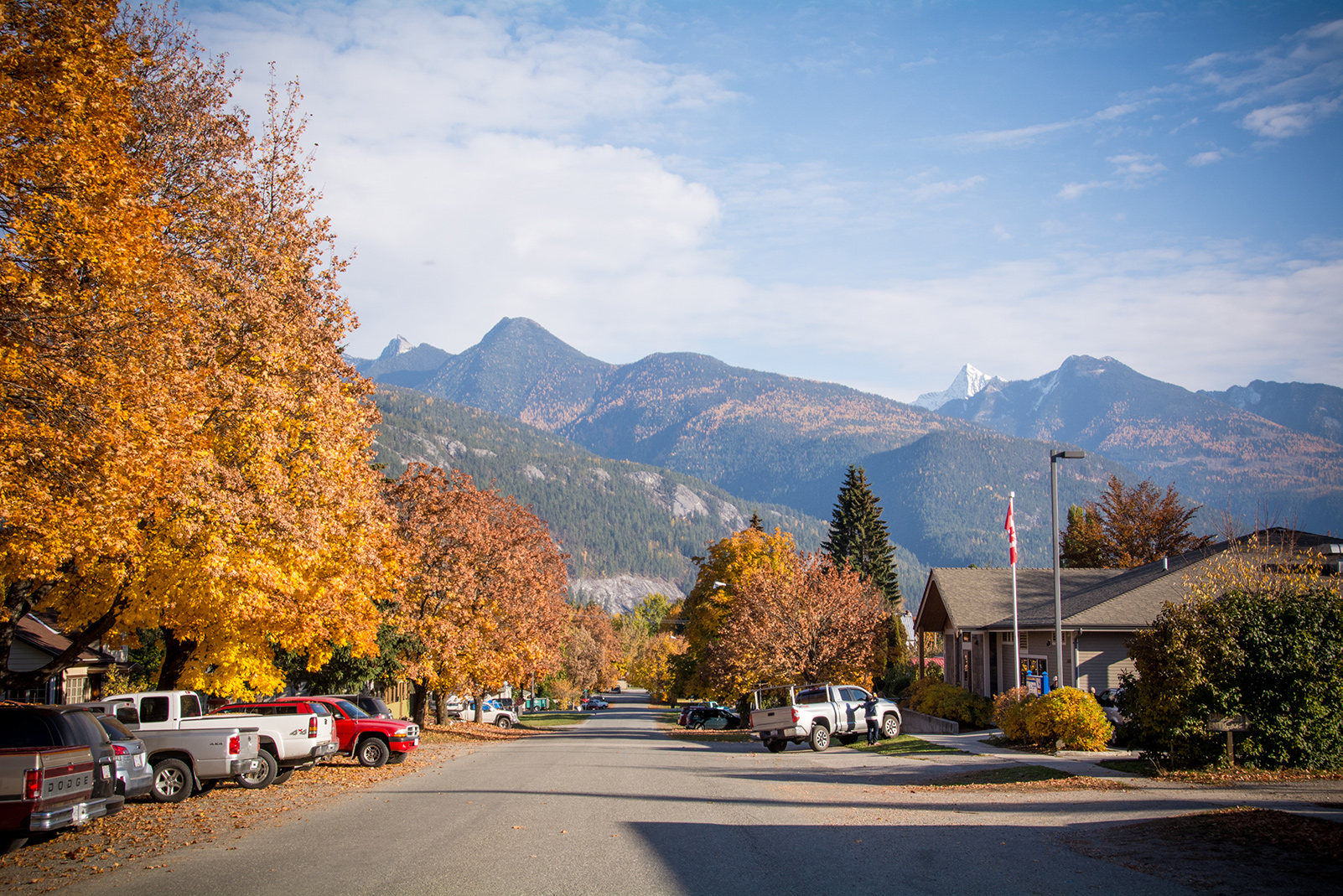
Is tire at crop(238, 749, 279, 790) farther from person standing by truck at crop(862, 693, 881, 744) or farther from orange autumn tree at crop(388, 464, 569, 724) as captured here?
person standing by truck at crop(862, 693, 881, 744)

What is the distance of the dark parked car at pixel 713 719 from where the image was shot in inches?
1822

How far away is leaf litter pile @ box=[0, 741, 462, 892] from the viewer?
10.6 metres

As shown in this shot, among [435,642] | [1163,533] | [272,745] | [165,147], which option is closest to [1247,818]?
[272,745]

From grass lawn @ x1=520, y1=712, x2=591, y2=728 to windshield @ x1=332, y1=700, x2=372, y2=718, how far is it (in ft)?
112

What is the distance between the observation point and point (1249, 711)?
17.2 m

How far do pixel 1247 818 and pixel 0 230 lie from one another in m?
20.6

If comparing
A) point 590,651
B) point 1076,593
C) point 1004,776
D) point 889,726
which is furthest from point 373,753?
point 590,651

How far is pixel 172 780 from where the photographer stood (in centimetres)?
1619

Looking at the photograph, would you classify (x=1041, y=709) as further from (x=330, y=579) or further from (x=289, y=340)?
(x=289, y=340)

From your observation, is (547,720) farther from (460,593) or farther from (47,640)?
(47,640)

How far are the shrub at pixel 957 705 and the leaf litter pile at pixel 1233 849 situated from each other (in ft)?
73.9

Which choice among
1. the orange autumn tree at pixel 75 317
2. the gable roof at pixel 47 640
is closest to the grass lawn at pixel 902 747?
Result: the orange autumn tree at pixel 75 317

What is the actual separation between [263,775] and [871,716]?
61.0 feet

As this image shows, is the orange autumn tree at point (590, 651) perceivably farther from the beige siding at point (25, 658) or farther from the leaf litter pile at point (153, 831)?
the leaf litter pile at point (153, 831)
